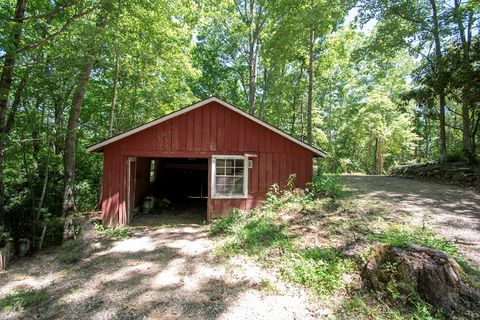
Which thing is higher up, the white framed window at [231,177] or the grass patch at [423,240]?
the white framed window at [231,177]

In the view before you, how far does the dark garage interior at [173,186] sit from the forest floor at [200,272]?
8.60ft

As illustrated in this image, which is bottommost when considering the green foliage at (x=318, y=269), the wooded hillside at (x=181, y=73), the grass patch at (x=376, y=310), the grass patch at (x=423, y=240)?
the grass patch at (x=376, y=310)

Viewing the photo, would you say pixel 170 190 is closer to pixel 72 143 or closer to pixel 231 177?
pixel 72 143

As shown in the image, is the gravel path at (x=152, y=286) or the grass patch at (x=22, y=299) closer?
the gravel path at (x=152, y=286)

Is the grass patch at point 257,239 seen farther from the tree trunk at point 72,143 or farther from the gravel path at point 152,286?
the tree trunk at point 72,143

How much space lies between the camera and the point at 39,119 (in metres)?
7.51

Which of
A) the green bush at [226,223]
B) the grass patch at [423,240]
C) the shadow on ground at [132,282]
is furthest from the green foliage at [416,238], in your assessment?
the green bush at [226,223]

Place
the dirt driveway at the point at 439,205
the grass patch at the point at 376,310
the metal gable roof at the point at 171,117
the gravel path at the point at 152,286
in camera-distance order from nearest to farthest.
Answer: the grass patch at the point at 376,310 → the gravel path at the point at 152,286 → the dirt driveway at the point at 439,205 → the metal gable roof at the point at 171,117

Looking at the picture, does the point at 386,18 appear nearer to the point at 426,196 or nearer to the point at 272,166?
the point at 426,196

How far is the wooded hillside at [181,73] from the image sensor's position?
6.84 m

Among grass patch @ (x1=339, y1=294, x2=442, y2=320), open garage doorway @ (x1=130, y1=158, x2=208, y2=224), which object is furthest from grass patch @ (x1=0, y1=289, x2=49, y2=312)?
grass patch @ (x1=339, y1=294, x2=442, y2=320)

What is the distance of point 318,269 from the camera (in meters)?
4.41

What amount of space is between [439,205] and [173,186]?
41.4 ft

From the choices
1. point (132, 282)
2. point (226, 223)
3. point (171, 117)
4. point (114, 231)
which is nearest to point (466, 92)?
point (226, 223)
